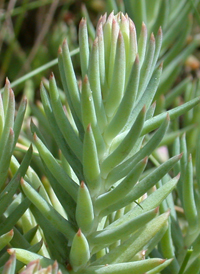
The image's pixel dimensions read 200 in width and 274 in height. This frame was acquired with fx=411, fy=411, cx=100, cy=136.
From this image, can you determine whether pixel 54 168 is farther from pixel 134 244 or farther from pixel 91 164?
pixel 134 244

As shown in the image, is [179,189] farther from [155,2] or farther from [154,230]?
[155,2]

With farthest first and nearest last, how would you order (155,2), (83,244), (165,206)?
(155,2) < (165,206) < (83,244)

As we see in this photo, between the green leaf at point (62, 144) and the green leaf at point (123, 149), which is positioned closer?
the green leaf at point (123, 149)

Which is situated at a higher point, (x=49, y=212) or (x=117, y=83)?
(x=117, y=83)

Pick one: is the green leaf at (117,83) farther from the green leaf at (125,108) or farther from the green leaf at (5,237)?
the green leaf at (5,237)

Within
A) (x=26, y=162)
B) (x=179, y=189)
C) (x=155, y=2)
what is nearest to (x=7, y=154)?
(x=26, y=162)

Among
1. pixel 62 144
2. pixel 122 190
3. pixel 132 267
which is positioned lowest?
pixel 132 267

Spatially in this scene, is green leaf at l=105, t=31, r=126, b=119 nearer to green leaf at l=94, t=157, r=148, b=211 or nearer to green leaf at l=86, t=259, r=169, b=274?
green leaf at l=94, t=157, r=148, b=211

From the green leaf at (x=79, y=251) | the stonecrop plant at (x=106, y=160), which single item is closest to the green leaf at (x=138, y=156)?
the stonecrop plant at (x=106, y=160)

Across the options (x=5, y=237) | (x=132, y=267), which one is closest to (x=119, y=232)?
(x=132, y=267)
